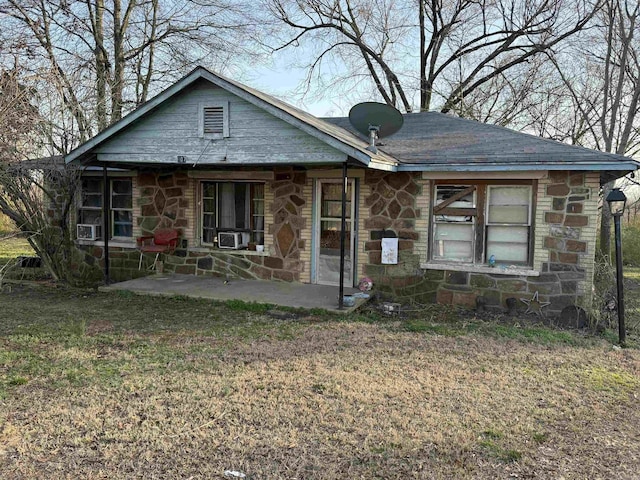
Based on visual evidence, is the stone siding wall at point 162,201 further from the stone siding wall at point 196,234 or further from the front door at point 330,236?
the front door at point 330,236

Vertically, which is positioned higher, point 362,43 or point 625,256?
point 362,43

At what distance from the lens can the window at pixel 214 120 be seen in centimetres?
866

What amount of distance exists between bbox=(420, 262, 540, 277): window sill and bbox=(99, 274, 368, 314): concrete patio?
4.66 ft

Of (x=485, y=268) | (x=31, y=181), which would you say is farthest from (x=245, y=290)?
(x=31, y=181)

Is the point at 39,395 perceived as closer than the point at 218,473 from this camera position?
No

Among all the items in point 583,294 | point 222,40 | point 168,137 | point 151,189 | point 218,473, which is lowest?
point 218,473

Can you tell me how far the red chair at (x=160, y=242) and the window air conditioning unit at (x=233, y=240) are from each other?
1.02m

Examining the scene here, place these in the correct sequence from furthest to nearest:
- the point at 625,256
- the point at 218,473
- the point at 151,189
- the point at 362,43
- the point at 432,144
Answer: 1. the point at 362,43
2. the point at 625,256
3. the point at 151,189
4. the point at 432,144
5. the point at 218,473

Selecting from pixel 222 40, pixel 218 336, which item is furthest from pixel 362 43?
pixel 218 336

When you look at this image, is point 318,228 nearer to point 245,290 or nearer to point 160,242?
point 245,290

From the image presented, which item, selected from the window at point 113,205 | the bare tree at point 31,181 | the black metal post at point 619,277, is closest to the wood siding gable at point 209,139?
the bare tree at point 31,181

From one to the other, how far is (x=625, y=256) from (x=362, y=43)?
13.2 meters

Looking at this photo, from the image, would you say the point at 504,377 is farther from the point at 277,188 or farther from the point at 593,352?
the point at 277,188

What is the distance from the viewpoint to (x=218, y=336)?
6.77 meters
